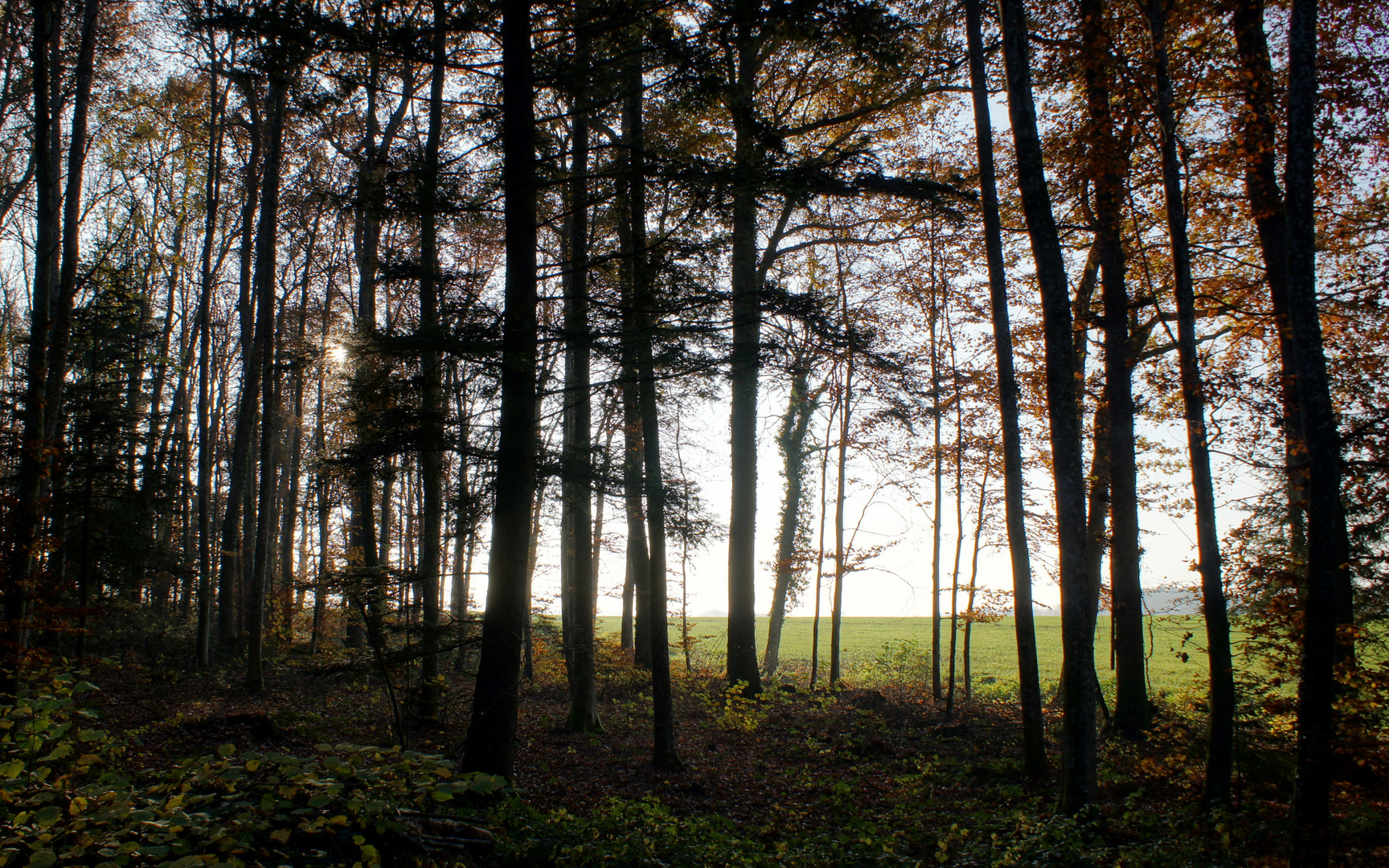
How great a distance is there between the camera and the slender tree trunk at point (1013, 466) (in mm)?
8203

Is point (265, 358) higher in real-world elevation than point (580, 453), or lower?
higher

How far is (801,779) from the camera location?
8.55 meters

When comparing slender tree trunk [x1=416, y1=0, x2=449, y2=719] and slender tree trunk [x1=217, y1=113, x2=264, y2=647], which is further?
slender tree trunk [x1=217, y1=113, x2=264, y2=647]

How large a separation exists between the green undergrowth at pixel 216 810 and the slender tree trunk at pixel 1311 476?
5814mm

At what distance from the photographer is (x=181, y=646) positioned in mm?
16219

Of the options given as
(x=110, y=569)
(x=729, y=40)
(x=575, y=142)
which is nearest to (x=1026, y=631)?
(x=729, y=40)

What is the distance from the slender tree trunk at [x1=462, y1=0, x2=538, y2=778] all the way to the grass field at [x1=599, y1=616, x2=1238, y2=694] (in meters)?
6.16

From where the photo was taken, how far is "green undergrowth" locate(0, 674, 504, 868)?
108 inches

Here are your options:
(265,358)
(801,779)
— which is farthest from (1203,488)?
(265,358)

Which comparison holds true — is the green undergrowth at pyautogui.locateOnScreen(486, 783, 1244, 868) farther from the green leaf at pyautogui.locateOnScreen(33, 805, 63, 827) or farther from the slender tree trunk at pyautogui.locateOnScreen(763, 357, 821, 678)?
the slender tree trunk at pyautogui.locateOnScreen(763, 357, 821, 678)

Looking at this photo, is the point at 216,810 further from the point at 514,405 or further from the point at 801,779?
the point at 801,779

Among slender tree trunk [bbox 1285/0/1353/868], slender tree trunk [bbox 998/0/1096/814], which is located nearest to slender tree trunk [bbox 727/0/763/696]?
slender tree trunk [bbox 998/0/1096/814]

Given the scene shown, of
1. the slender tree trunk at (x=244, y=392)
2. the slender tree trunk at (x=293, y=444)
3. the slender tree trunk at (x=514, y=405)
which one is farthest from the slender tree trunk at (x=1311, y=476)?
the slender tree trunk at (x=244, y=392)

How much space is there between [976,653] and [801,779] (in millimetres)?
22970
